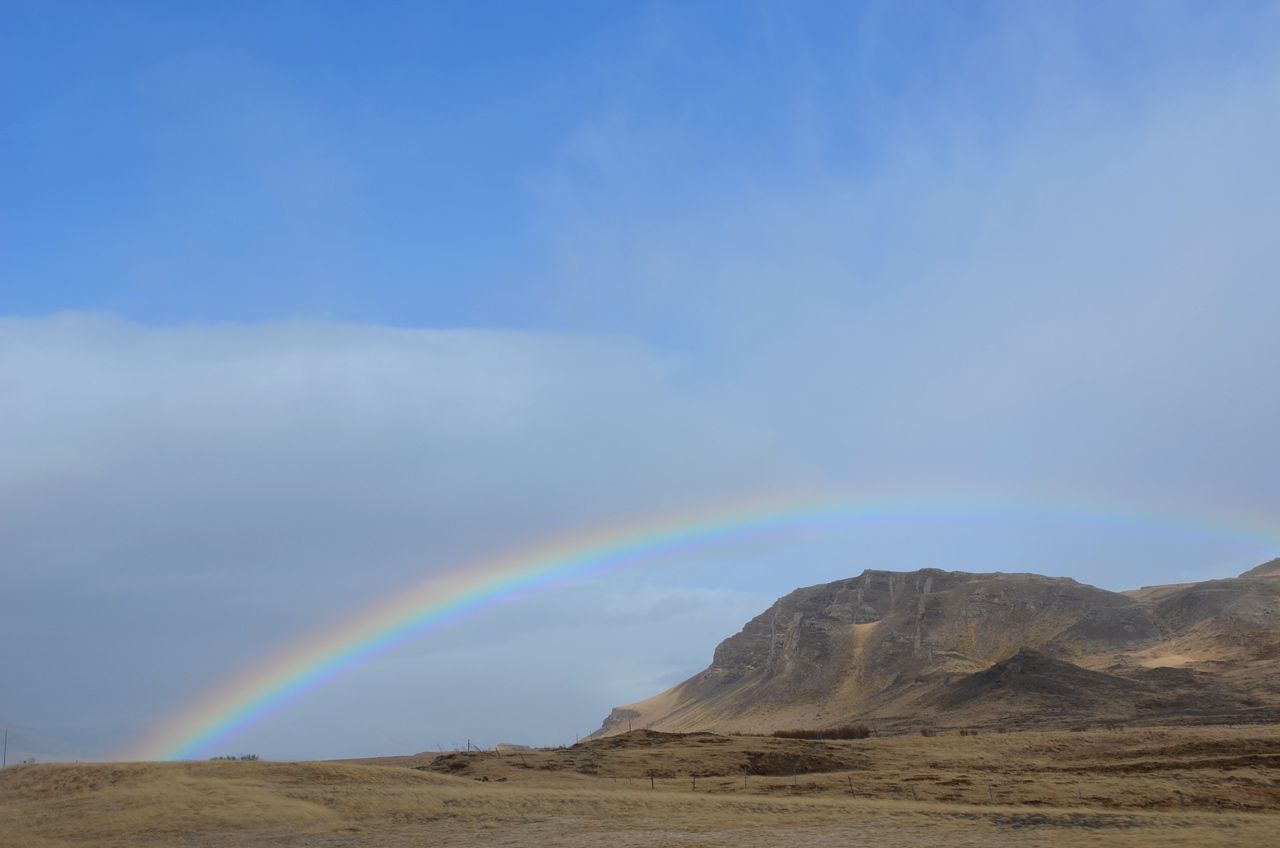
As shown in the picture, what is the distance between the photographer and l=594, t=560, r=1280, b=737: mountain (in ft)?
270

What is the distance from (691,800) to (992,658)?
89.2m

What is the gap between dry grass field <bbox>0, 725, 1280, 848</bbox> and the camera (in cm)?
2900

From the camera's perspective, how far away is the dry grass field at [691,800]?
1142 inches

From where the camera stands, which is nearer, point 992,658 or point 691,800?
point 691,800

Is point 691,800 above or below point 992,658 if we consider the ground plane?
below

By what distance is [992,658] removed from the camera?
115250 millimetres

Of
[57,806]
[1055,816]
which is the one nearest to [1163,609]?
[1055,816]

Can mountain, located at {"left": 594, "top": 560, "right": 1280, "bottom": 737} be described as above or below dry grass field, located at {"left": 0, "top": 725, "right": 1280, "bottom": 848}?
above

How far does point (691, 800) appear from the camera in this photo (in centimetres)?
3559

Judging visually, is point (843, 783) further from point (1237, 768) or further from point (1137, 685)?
point (1137, 685)

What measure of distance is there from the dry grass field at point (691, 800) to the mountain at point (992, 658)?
32.8 metres

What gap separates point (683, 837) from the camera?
28516 mm

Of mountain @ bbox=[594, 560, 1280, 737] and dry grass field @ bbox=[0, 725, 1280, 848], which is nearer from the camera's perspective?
dry grass field @ bbox=[0, 725, 1280, 848]

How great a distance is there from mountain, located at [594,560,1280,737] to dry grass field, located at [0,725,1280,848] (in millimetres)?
32767
